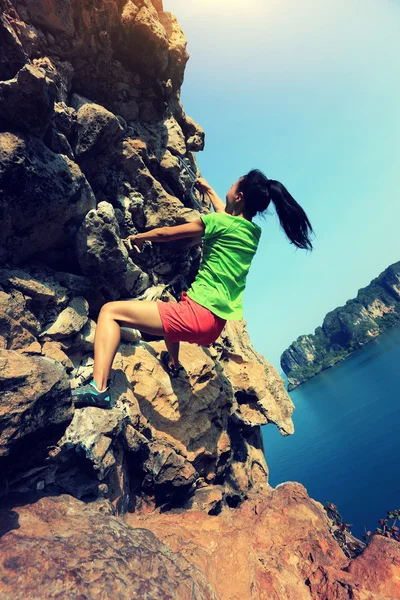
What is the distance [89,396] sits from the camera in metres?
4.57

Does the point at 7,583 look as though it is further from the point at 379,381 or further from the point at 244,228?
the point at 379,381

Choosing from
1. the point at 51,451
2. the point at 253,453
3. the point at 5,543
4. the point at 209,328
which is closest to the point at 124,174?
the point at 209,328

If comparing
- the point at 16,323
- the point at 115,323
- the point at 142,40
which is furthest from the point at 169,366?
the point at 142,40

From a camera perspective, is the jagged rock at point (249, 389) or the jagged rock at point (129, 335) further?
the jagged rock at point (249, 389)

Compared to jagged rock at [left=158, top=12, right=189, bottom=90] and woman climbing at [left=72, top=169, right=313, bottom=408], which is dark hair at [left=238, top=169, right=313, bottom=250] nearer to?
woman climbing at [left=72, top=169, right=313, bottom=408]

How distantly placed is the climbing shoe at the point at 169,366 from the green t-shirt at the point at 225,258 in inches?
82.6

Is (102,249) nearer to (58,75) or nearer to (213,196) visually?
(213,196)

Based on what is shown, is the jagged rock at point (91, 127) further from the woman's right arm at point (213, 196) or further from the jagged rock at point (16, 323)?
the jagged rock at point (16, 323)

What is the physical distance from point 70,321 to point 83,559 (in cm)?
375

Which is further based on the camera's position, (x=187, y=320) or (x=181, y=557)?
(x=187, y=320)

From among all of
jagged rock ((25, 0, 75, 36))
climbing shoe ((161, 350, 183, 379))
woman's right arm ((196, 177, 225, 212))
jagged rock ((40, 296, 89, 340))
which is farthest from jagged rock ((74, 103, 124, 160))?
climbing shoe ((161, 350, 183, 379))

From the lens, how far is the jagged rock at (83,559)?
248cm

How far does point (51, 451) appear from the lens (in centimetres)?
391

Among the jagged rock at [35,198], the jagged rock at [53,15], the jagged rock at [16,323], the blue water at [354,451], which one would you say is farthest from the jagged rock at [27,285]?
the blue water at [354,451]
